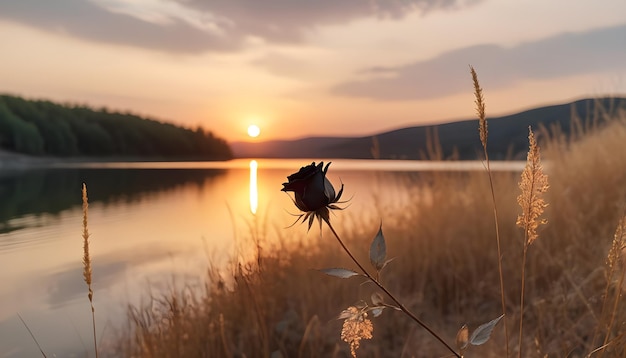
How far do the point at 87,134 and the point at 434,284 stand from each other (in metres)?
50.3

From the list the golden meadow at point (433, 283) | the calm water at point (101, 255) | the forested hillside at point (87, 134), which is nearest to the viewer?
the golden meadow at point (433, 283)

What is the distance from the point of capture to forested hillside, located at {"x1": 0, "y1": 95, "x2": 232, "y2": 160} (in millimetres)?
40781

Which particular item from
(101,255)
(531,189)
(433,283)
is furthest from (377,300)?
(101,255)

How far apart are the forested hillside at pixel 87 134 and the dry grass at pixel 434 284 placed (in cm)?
4144

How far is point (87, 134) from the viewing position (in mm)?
49344

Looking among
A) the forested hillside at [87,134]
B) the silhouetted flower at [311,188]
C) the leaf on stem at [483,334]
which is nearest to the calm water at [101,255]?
the silhouetted flower at [311,188]

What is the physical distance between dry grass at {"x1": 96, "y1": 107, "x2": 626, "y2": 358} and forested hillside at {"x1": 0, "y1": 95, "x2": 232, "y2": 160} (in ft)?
136

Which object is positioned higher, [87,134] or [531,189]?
[87,134]

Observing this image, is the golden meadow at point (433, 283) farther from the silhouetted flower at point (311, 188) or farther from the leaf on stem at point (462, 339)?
the leaf on stem at point (462, 339)

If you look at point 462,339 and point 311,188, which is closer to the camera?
point 311,188

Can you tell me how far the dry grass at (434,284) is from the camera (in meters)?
3.22

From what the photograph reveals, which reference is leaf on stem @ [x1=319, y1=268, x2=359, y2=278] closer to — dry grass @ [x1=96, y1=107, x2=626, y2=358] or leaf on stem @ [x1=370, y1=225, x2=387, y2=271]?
leaf on stem @ [x1=370, y1=225, x2=387, y2=271]

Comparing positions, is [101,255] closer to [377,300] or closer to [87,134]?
[377,300]

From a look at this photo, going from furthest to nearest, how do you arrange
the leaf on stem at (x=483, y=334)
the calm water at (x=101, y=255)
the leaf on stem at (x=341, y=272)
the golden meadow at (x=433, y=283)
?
1. the calm water at (x=101, y=255)
2. the golden meadow at (x=433, y=283)
3. the leaf on stem at (x=483, y=334)
4. the leaf on stem at (x=341, y=272)
